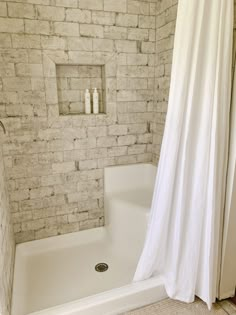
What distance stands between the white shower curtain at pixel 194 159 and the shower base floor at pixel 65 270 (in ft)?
1.43

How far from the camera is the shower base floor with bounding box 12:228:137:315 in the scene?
1.75m

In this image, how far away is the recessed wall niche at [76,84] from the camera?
2150 mm

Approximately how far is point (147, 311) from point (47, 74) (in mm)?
1882

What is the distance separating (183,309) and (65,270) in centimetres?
99

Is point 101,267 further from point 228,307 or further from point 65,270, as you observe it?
point 228,307

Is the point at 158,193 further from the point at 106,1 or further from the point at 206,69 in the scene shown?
the point at 106,1

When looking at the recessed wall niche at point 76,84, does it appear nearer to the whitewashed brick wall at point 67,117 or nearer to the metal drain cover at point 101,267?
the whitewashed brick wall at point 67,117

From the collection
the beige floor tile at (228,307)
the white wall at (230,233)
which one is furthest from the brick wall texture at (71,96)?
the beige floor tile at (228,307)

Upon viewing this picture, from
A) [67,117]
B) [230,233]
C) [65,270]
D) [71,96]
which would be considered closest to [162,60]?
[71,96]

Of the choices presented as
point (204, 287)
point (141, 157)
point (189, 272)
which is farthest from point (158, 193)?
point (141, 157)

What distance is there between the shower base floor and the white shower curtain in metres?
0.44

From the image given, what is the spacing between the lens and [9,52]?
6.14 feet

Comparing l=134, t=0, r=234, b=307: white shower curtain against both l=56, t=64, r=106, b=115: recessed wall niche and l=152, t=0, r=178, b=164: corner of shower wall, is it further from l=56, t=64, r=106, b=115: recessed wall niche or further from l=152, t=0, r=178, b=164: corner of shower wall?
l=56, t=64, r=106, b=115: recessed wall niche

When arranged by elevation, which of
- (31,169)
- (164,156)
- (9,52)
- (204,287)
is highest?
(9,52)
